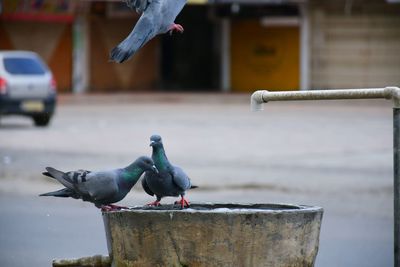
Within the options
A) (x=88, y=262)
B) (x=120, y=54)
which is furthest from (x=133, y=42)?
(x=88, y=262)

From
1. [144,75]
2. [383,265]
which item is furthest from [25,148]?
[144,75]

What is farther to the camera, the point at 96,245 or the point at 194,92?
the point at 194,92

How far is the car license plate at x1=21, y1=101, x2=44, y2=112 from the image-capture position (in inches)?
1009

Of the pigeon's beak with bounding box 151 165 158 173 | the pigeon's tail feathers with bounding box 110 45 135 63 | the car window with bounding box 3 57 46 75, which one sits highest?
the pigeon's tail feathers with bounding box 110 45 135 63

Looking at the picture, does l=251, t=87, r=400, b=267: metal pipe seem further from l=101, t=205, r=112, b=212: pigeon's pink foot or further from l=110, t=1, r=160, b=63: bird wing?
l=101, t=205, r=112, b=212: pigeon's pink foot

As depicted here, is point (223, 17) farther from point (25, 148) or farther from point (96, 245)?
point (96, 245)

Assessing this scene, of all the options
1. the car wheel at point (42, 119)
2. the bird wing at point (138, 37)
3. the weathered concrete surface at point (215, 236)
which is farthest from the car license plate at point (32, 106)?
the bird wing at point (138, 37)

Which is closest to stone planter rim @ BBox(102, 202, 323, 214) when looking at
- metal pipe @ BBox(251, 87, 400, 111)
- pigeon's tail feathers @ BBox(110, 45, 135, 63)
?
metal pipe @ BBox(251, 87, 400, 111)

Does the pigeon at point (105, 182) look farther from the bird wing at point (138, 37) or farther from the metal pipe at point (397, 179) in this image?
the metal pipe at point (397, 179)

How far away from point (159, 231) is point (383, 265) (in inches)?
191

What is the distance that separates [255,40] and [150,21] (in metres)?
35.8

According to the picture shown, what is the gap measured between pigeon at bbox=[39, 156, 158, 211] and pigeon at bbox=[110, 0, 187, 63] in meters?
1.10

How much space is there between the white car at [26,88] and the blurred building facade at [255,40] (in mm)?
12718

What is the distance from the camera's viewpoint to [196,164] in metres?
17.7
